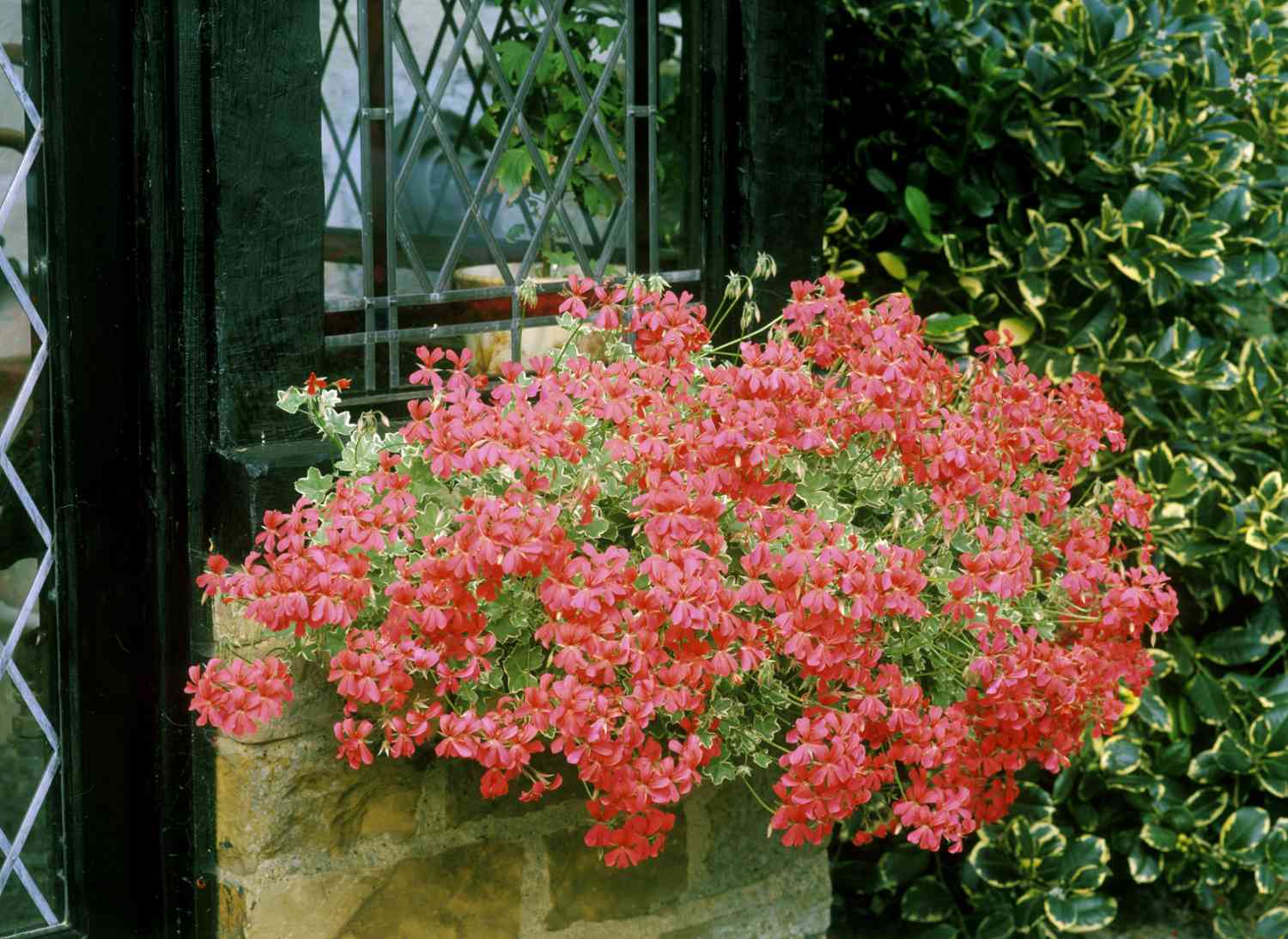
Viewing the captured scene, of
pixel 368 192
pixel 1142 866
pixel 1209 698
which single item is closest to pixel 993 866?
pixel 1142 866

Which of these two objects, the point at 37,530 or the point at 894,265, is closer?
the point at 37,530

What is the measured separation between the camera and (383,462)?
231 centimetres

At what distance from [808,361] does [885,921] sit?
196cm

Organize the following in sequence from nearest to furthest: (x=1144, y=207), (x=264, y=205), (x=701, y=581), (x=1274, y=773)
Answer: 1. (x=701, y=581)
2. (x=264, y=205)
3. (x=1144, y=207)
4. (x=1274, y=773)

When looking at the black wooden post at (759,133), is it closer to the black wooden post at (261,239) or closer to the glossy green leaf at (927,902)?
the black wooden post at (261,239)

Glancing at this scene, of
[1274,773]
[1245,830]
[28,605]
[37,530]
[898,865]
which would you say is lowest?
[898,865]

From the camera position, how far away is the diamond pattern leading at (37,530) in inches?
95.1

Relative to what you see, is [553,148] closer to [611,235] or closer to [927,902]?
[611,235]

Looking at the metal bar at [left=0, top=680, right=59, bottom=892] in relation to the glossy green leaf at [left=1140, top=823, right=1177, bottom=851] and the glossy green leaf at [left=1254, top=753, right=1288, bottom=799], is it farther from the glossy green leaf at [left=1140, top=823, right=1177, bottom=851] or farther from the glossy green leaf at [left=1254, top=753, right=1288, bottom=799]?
the glossy green leaf at [left=1254, top=753, right=1288, bottom=799]

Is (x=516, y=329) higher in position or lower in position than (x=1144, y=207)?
lower

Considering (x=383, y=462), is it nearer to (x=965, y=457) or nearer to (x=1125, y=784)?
(x=965, y=457)

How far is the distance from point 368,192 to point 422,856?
42.5 inches

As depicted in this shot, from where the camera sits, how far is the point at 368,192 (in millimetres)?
2670

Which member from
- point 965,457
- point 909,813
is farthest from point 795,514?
point 909,813
